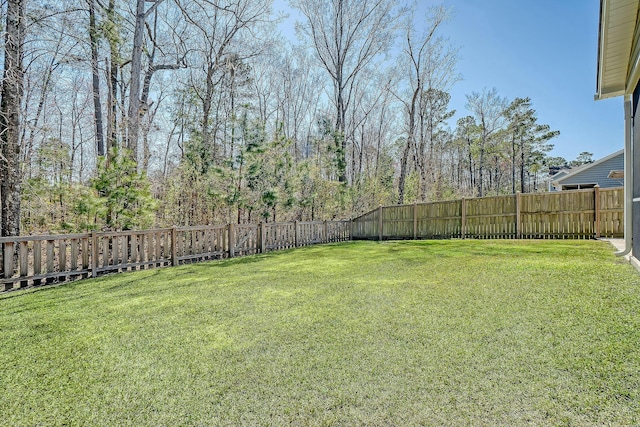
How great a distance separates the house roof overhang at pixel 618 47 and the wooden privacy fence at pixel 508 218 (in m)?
3.46

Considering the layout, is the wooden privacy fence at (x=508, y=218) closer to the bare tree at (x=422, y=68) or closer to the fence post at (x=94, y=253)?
the bare tree at (x=422, y=68)

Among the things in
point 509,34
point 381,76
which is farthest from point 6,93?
point 381,76

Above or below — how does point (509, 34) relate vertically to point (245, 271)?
above

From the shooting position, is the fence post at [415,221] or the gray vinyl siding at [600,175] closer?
the fence post at [415,221]

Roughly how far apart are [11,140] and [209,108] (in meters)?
6.80

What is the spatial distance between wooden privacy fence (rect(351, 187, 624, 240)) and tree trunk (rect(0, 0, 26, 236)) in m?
10.5

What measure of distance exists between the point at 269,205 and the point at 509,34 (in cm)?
1062

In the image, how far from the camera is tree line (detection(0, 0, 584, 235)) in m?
6.53

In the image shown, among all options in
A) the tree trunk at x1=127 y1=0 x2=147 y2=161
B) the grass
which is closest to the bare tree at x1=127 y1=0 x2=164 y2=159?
the tree trunk at x1=127 y1=0 x2=147 y2=161

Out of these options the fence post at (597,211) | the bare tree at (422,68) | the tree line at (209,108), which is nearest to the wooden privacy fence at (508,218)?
the fence post at (597,211)

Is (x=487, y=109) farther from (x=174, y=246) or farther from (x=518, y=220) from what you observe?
(x=174, y=246)

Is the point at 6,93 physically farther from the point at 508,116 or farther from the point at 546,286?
the point at 508,116

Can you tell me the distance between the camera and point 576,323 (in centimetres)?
254

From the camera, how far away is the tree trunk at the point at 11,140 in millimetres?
5285
